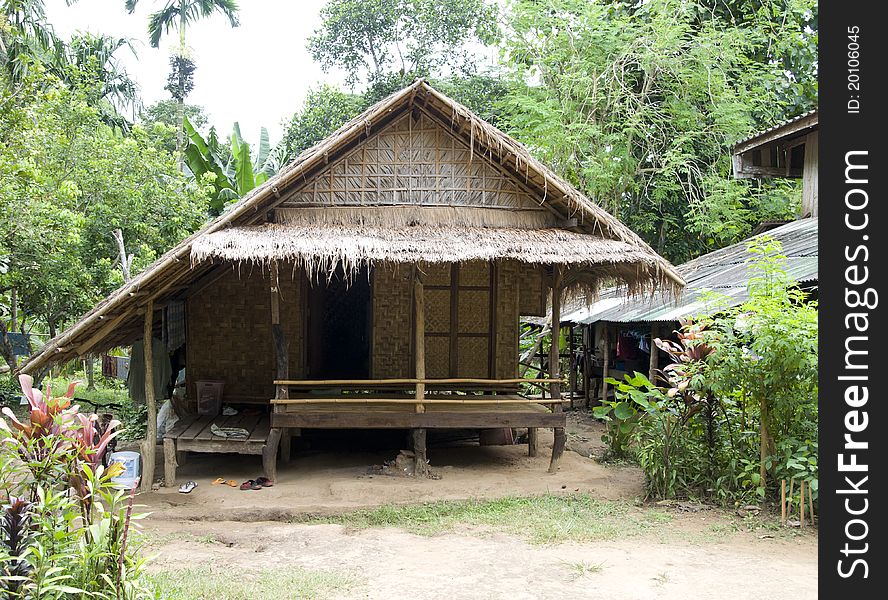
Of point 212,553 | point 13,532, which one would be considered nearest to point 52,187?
point 212,553

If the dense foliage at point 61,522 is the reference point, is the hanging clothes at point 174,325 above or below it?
above

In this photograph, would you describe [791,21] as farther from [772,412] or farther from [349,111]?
[772,412]

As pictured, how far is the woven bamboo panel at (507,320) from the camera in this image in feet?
32.6

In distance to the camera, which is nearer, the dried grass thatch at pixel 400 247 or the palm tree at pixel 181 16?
the dried grass thatch at pixel 400 247

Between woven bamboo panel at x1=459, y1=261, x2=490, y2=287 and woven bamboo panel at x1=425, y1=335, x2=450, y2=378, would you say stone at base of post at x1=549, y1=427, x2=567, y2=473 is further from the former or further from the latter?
woven bamboo panel at x1=459, y1=261, x2=490, y2=287

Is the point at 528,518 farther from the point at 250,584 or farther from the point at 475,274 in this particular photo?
the point at 475,274

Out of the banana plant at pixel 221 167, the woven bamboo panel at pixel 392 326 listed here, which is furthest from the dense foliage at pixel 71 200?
the woven bamboo panel at pixel 392 326

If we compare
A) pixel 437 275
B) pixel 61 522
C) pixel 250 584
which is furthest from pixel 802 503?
pixel 61 522

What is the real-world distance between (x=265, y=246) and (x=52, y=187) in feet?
18.5

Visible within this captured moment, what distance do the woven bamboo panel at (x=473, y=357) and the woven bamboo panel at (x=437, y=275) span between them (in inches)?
30.0

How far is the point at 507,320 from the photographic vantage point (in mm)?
9984

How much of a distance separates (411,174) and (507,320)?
2281 mm

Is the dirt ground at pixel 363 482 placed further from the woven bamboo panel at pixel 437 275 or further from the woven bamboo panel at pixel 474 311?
the woven bamboo panel at pixel 437 275
